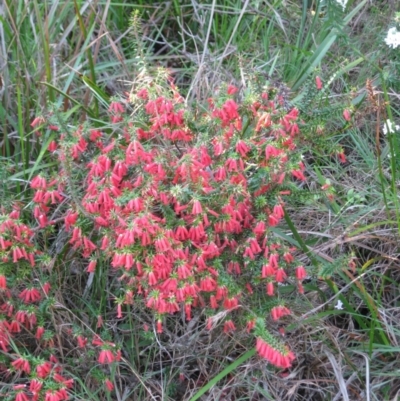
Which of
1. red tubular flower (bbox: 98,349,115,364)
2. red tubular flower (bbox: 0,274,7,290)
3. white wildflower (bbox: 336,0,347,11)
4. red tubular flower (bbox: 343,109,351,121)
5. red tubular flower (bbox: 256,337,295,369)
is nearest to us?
red tubular flower (bbox: 256,337,295,369)

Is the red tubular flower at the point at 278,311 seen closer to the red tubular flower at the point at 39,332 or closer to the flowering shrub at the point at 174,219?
the flowering shrub at the point at 174,219

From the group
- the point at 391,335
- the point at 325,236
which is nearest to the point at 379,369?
the point at 391,335

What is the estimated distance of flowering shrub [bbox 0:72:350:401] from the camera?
71.7 inches

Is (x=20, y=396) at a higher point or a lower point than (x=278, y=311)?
lower

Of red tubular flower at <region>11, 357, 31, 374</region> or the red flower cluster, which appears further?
red tubular flower at <region>11, 357, 31, 374</region>

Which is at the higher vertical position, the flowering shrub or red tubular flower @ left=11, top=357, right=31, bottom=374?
the flowering shrub

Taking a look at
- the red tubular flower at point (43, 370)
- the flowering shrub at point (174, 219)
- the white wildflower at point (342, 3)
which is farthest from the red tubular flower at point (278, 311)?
the white wildflower at point (342, 3)

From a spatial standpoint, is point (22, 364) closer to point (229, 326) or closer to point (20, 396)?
point (20, 396)

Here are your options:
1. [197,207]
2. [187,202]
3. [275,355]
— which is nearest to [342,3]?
[187,202]

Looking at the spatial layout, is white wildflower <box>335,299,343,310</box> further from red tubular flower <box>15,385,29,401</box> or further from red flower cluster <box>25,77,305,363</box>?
red tubular flower <box>15,385,29,401</box>

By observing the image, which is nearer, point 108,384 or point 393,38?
point 108,384

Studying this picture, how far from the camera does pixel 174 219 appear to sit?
190 centimetres

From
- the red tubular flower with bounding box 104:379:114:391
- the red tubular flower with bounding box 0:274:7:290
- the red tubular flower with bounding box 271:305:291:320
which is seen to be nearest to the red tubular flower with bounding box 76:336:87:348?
the red tubular flower with bounding box 104:379:114:391

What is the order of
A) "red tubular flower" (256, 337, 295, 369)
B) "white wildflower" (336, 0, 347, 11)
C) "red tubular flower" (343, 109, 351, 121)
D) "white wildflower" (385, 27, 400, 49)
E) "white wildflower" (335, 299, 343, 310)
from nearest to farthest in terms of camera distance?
"red tubular flower" (256, 337, 295, 369), "red tubular flower" (343, 109, 351, 121), "white wildflower" (335, 299, 343, 310), "white wildflower" (385, 27, 400, 49), "white wildflower" (336, 0, 347, 11)
